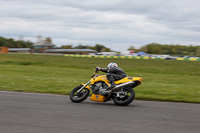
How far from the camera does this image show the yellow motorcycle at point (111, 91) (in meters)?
9.51

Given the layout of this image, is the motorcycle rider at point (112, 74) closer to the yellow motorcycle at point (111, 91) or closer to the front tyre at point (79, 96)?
the yellow motorcycle at point (111, 91)

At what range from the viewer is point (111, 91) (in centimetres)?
969

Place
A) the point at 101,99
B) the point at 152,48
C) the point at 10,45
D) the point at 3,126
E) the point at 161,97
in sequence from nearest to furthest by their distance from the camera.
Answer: the point at 3,126, the point at 101,99, the point at 161,97, the point at 152,48, the point at 10,45

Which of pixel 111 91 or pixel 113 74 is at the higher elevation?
pixel 113 74

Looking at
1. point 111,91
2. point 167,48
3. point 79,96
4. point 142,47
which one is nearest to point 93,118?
point 111,91

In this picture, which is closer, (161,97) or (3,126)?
(3,126)

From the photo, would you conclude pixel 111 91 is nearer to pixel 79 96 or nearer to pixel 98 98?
pixel 98 98

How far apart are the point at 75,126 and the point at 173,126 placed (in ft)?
7.28

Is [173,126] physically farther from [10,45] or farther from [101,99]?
[10,45]

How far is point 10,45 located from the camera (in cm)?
16125

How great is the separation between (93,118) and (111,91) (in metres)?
2.44

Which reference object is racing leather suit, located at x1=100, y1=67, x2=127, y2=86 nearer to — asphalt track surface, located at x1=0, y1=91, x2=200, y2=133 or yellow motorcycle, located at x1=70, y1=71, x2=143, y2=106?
yellow motorcycle, located at x1=70, y1=71, x2=143, y2=106

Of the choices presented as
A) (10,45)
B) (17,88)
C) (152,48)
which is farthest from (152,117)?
(10,45)

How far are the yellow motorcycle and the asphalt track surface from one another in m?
0.45
